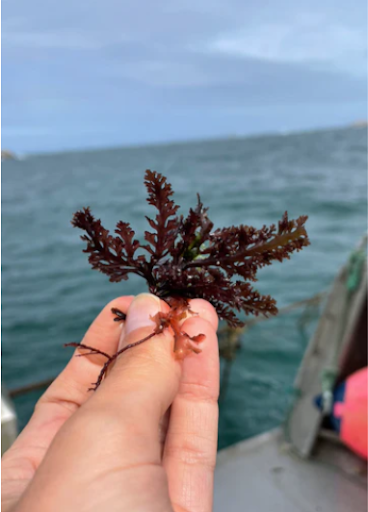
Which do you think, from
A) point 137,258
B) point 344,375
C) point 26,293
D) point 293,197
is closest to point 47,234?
point 26,293

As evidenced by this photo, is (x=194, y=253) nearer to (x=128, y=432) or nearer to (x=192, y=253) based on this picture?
(x=192, y=253)

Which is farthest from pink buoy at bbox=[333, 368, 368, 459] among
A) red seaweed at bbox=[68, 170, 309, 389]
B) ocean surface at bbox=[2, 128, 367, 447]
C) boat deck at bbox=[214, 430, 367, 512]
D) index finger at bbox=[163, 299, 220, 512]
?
ocean surface at bbox=[2, 128, 367, 447]

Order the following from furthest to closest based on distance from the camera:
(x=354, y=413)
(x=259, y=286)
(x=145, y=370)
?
(x=259, y=286) < (x=354, y=413) < (x=145, y=370)

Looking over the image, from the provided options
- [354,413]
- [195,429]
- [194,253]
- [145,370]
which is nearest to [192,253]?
[194,253]

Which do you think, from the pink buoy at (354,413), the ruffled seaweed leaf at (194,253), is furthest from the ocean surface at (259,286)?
the ruffled seaweed leaf at (194,253)

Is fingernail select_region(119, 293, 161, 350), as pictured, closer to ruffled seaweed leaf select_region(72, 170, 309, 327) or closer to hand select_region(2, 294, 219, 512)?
hand select_region(2, 294, 219, 512)
